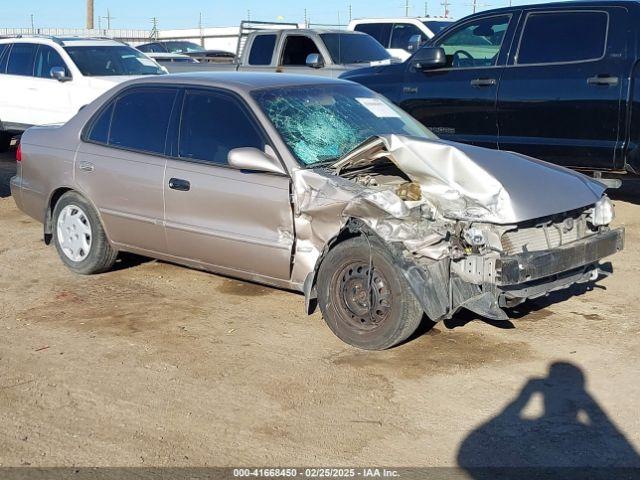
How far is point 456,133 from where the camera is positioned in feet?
33.0

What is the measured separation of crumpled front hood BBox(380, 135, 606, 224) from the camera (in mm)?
5355

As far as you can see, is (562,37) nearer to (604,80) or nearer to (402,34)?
(604,80)

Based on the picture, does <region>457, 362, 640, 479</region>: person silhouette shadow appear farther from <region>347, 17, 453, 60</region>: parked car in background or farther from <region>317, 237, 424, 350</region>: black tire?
<region>347, 17, 453, 60</region>: parked car in background

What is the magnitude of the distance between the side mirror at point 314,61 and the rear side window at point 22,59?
13.9 ft

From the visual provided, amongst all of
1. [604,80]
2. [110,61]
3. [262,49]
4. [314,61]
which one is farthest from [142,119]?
[262,49]

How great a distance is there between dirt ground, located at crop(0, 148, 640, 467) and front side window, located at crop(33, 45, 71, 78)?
7.88m

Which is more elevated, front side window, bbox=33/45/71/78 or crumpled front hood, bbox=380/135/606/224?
front side window, bbox=33/45/71/78

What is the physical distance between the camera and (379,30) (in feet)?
61.0

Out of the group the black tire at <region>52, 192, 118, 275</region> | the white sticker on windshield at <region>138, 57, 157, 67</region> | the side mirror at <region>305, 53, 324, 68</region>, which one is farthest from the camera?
the white sticker on windshield at <region>138, 57, 157, 67</region>

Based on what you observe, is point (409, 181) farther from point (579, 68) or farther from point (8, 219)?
point (8, 219)

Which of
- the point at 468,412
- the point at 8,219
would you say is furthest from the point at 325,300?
the point at 8,219

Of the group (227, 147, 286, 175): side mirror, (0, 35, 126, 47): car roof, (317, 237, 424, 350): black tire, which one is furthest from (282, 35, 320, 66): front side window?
(317, 237, 424, 350): black tire

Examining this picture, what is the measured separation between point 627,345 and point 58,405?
3317mm

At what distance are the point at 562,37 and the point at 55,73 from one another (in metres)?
7.63
